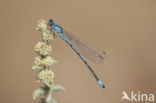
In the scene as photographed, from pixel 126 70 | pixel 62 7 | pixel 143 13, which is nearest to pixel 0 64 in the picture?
pixel 62 7

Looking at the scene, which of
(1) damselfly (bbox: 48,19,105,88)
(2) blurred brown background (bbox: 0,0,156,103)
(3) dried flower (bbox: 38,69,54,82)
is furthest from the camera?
(2) blurred brown background (bbox: 0,0,156,103)

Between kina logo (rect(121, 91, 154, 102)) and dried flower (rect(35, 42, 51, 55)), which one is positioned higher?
kina logo (rect(121, 91, 154, 102))

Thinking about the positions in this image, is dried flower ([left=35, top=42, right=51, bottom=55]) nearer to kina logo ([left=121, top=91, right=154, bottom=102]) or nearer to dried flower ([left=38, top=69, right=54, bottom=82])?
dried flower ([left=38, top=69, right=54, bottom=82])

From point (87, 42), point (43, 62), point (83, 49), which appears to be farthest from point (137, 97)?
point (43, 62)

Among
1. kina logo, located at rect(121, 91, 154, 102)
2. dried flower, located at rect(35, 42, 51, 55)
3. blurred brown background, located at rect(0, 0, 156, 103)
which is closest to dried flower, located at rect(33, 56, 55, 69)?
dried flower, located at rect(35, 42, 51, 55)

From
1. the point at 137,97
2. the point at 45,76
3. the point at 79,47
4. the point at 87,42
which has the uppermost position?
the point at 87,42

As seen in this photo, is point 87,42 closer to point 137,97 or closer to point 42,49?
point 137,97

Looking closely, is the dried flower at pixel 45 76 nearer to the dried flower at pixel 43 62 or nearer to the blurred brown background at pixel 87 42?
the dried flower at pixel 43 62

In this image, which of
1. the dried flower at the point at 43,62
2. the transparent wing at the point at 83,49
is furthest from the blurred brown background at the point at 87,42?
the dried flower at the point at 43,62
